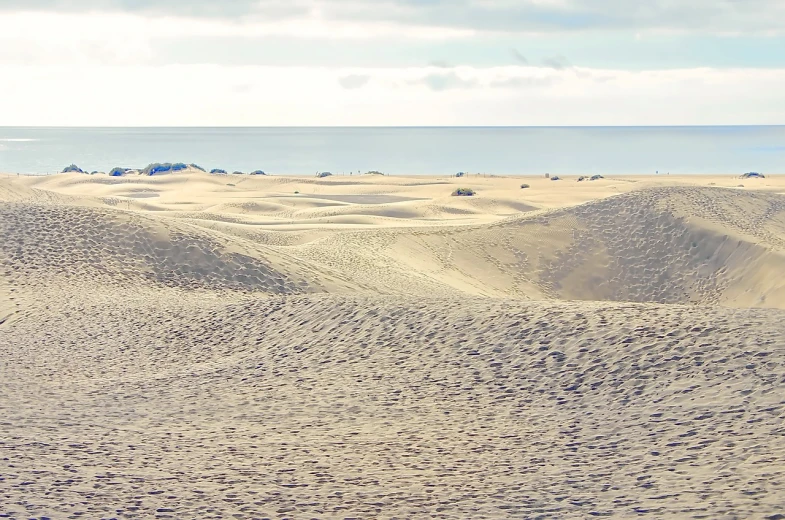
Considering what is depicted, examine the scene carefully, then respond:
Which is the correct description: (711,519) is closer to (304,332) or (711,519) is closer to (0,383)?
(304,332)

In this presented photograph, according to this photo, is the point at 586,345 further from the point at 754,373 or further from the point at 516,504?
the point at 516,504

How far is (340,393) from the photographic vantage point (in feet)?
32.6

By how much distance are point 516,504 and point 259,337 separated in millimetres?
6802

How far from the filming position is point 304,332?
1243cm

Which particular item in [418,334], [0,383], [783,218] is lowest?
[0,383]

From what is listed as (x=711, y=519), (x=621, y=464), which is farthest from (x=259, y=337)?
(x=711, y=519)

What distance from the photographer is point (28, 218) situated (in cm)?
2031

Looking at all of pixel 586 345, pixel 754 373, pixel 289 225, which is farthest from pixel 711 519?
pixel 289 225

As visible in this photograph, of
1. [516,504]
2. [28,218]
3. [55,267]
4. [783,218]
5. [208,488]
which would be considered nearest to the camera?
[516,504]

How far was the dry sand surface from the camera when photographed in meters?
6.77

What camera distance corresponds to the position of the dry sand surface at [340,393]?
A: 22.2 ft

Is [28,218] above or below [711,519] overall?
above

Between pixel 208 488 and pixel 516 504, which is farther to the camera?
pixel 208 488

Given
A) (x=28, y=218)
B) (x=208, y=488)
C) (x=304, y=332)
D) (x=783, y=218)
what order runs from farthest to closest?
(x=783, y=218) → (x=28, y=218) → (x=304, y=332) → (x=208, y=488)
